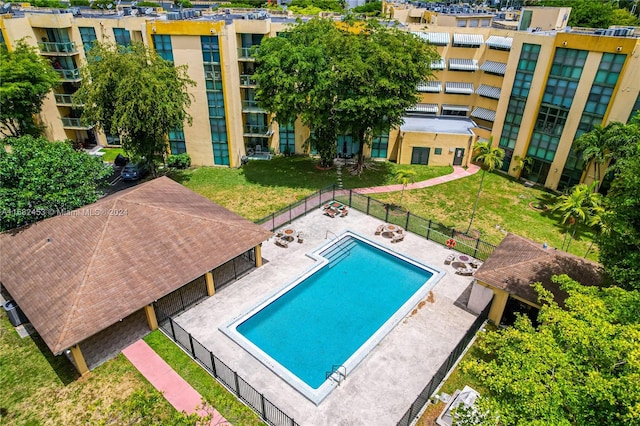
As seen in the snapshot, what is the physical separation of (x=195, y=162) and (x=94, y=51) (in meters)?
14.7

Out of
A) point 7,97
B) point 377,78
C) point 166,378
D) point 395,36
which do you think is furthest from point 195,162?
point 166,378

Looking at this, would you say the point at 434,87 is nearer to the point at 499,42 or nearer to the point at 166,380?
the point at 499,42

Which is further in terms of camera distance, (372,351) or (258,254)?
(258,254)

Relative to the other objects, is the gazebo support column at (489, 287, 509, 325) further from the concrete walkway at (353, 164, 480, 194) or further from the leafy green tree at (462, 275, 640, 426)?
the concrete walkway at (353, 164, 480, 194)

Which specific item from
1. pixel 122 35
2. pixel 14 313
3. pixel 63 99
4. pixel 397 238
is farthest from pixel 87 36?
pixel 397 238

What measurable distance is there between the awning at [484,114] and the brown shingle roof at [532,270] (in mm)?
25359

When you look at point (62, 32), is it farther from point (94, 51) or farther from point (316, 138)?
point (316, 138)

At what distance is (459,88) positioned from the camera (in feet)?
160

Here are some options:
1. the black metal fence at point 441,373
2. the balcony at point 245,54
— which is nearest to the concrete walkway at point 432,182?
the balcony at point 245,54

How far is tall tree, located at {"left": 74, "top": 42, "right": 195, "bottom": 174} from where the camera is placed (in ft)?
114

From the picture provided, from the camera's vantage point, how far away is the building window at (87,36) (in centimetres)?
4597

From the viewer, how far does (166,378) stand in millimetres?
21391

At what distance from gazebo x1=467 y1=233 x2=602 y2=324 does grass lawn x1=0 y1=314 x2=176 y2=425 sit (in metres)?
19.1

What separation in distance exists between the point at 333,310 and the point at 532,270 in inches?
499
